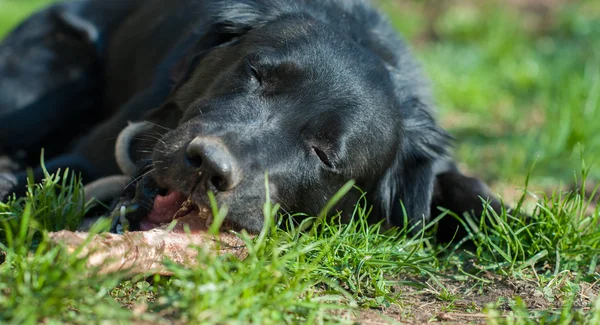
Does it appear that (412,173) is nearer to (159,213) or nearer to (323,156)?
(323,156)

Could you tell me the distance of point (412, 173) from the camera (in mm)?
3545

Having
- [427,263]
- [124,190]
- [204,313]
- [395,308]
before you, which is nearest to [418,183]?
[427,263]

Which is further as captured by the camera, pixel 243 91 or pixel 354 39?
pixel 354 39

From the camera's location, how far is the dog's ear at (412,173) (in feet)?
11.4

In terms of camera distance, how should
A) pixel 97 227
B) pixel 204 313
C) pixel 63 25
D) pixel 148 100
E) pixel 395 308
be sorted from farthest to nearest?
1. pixel 63 25
2. pixel 148 100
3. pixel 395 308
4. pixel 97 227
5. pixel 204 313

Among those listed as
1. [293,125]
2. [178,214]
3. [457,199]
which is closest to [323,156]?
[293,125]

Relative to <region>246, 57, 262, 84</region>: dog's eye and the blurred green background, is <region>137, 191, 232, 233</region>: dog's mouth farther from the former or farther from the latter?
the blurred green background

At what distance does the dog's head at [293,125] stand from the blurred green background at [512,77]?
0.67 metres

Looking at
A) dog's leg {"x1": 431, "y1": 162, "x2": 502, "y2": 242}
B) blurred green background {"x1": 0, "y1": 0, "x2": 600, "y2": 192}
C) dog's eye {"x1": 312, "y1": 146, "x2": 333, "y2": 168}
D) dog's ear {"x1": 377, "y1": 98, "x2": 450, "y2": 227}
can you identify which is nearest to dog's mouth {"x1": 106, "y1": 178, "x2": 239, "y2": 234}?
dog's eye {"x1": 312, "y1": 146, "x2": 333, "y2": 168}

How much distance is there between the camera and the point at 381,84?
3.29m

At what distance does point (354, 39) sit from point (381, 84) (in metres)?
0.35

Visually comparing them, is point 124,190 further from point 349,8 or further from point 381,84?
point 349,8

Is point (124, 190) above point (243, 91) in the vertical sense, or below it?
below

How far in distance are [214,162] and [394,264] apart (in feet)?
2.76
